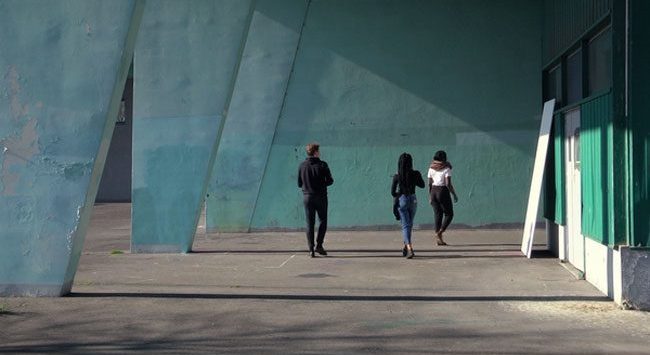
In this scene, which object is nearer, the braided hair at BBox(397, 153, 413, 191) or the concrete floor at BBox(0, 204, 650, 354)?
the concrete floor at BBox(0, 204, 650, 354)

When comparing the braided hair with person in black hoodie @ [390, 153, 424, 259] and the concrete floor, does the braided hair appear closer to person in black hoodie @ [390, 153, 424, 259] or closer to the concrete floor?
person in black hoodie @ [390, 153, 424, 259]

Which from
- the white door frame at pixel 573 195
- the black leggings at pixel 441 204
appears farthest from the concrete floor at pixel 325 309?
the black leggings at pixel 441 204

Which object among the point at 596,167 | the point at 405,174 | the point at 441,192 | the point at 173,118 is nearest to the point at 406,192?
the point at 405,174

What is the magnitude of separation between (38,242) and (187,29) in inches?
251

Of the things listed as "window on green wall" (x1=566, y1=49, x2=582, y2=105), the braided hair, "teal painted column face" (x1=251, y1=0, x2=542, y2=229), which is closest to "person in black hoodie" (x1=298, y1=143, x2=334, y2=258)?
the braided hair

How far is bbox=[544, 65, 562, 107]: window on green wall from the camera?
1438cm

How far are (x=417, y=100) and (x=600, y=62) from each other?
8.97 metres

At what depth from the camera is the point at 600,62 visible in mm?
10805

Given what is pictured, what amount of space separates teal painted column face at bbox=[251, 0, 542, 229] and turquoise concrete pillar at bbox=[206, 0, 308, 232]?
232mm

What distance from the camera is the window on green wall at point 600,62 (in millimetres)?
10156

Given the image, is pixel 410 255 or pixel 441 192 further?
pixel 441 192

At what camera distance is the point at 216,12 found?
15.2 metres

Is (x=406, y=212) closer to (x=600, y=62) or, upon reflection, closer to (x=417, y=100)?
(x=600, y=62)

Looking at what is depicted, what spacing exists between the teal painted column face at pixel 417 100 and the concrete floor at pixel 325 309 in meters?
4.70
